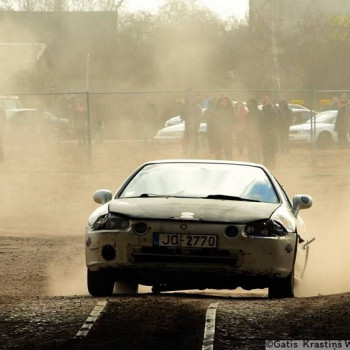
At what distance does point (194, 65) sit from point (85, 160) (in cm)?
2652

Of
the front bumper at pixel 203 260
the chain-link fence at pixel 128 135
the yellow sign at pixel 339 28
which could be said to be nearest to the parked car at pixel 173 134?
the chain-link fence at pixel 128 135

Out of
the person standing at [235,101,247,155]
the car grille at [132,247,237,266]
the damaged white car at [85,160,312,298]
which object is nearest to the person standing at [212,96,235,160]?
the person standing at [235,101,247,155]

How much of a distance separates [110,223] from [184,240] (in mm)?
648

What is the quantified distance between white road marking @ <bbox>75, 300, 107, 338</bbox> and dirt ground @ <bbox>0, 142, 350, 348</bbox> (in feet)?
2.78

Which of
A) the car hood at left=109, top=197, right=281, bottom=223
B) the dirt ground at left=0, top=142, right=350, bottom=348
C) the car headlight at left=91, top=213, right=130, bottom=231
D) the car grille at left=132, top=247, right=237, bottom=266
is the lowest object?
the dirt ground at left=0, top=142, right=350, bottom=348

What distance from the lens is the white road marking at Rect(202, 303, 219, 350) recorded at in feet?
24.4

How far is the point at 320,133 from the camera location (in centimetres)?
3109

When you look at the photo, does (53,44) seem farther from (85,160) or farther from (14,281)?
(14,281)

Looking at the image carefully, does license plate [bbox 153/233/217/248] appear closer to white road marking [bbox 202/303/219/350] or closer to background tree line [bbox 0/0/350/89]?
white road marking [bbox 202/303/219/350]

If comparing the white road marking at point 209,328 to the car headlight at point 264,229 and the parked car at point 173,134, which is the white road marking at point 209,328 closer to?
the car headlight at point 264,229

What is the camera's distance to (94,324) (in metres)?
8.18

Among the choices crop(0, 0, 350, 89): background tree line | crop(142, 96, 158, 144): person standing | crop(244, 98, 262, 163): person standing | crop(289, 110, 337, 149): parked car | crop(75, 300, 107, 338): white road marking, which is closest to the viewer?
crop(75, 300, 107, 338): white road marking

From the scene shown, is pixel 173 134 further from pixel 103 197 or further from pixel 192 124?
pixel 103 197

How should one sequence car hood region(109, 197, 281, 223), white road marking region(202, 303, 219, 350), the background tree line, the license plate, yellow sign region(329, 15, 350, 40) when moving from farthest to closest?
yellow sign region(329, 15, 350, 40)
the background tree line
car hood region(109, 197, 281, 223)
the license plate
white road marking region(202, 303, 219, 350)
